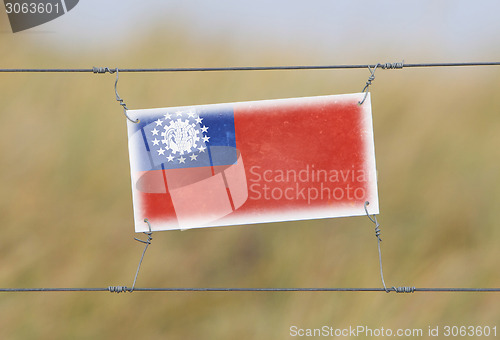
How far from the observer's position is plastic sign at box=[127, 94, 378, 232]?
1.61m

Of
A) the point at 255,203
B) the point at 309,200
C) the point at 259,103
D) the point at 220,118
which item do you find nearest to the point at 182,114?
the point at 220,118

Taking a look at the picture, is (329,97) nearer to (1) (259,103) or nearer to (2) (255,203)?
(1) (259,103)

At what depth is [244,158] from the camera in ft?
5.32

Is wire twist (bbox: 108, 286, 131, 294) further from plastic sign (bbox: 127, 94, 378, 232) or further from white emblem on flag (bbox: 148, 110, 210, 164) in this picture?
white emblem on flag (bbox: 148, 110, 210, 164)

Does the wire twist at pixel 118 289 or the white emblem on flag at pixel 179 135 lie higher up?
the white emblem on flag at pixel 179 135

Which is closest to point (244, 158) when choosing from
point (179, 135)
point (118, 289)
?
point (179, 135)

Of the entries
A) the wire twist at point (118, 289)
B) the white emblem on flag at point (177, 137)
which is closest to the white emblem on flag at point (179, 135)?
the white emblem on flag at point (177, 137)

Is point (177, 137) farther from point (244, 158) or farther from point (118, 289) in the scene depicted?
point (118, 289)

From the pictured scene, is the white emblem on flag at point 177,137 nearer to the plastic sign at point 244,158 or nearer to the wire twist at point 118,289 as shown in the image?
the plastic sign at point 244,158

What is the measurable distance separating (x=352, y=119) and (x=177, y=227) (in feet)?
1.89

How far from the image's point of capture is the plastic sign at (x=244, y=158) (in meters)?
1.61

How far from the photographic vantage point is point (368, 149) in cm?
161

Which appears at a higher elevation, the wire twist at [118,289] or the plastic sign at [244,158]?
the plastic sign at [244,158]

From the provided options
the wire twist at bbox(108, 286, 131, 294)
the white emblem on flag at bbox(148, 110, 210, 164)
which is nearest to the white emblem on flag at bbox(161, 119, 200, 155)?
the white emblem on flag at bbox(148, 110, 210, 164)
